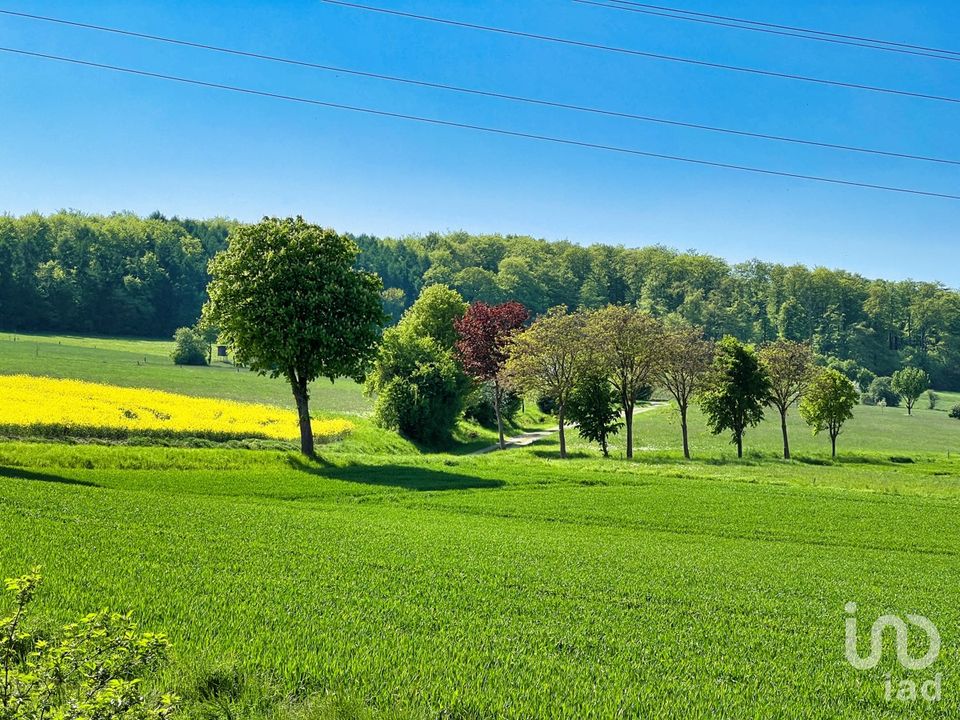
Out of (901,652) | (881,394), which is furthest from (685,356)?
(881,394)

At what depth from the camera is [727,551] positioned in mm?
18906

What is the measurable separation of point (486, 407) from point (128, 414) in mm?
42627

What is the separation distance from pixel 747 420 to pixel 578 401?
49.7 feet

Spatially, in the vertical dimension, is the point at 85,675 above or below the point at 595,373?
below

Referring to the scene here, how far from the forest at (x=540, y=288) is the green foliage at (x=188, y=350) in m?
35.9

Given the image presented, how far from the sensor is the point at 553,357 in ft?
176

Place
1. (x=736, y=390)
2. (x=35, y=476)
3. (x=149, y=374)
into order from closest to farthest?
(x=35, y=476), (x=736, y=390), (x=149, y=374)

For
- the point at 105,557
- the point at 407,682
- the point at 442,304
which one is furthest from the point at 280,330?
the point at 442,304

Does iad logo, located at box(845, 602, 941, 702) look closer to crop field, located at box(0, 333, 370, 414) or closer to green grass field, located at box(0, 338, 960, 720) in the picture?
green grass field, located at box(0, 338, 960, 720)

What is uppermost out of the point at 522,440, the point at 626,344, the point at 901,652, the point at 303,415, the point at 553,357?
the point at 626,344

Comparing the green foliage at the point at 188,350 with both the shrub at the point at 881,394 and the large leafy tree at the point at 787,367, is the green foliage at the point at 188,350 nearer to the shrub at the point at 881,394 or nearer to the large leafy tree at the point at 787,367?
the large leafy tree at the point at 787,367

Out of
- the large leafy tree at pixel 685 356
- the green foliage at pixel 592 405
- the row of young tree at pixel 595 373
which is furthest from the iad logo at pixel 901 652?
the green foliage at pixel 592 405

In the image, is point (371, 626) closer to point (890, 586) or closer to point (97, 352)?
point (890, 586)

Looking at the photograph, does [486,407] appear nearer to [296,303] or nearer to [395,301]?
[296,303]
